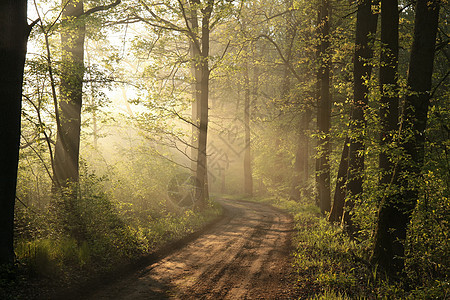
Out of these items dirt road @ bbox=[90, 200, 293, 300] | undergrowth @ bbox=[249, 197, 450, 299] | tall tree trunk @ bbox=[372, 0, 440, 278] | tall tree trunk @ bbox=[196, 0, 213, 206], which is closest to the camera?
undergrowth @ bbox=[249, 197, 450, 299]

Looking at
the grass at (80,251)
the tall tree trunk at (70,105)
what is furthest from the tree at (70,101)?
the grass at (80,251)

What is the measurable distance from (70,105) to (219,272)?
27.6 feet

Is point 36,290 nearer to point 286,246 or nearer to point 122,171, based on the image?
point 286,246

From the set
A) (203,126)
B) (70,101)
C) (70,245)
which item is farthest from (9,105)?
(203,126)

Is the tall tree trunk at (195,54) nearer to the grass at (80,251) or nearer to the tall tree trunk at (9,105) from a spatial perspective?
the grass at (80,251)

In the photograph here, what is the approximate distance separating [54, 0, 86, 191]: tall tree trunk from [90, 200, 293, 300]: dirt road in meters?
5.04

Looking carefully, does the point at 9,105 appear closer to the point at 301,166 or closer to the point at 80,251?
the point at 80,251

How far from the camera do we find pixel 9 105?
625 cm

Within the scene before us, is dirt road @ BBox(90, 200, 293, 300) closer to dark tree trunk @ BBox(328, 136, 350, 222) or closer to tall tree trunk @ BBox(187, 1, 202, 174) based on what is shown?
dark tree trunk @ BBox(328, 136, 350, 222)

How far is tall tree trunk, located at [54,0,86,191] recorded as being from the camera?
10.4 metres

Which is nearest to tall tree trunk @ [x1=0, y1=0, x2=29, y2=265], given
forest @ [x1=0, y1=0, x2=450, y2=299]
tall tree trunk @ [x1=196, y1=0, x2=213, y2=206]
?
forest @ [x1=0, y1=0, x2=450, y2=299]

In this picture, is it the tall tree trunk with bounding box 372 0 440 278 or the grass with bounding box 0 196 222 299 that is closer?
the grass with bounding box 0 196 222 299

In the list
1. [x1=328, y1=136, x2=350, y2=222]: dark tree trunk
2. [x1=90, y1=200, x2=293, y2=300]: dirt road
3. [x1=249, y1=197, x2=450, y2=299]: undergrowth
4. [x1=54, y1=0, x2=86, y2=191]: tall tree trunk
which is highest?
[x1=54, y1=0, x2=86, y2=191]: tall tree trunk

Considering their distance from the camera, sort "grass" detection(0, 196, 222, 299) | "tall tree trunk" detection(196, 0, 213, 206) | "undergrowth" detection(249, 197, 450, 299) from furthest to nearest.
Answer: "tall tree trunk" detection(196, 0, 213, 206) < "grass" detection(0, 196, 222, 299) < "undergrowth" detection(249, 197, 450, 299)
